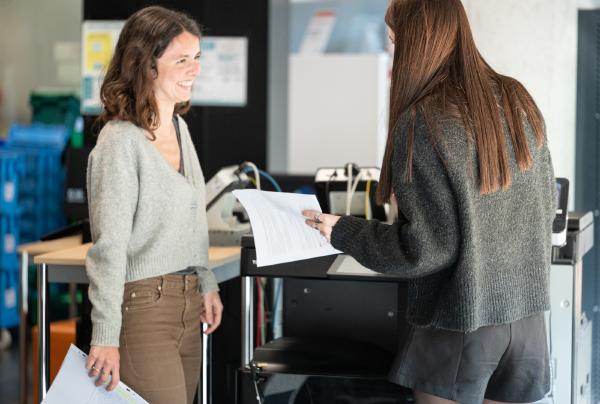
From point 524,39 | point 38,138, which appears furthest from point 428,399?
point 38,138

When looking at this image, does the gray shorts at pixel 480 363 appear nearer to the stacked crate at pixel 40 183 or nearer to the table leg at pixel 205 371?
the table leg at pixel 205 371

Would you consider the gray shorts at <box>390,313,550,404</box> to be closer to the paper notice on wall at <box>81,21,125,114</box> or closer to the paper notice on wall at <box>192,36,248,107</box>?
the paper notice on wall at <box>192,36,248,107</box>

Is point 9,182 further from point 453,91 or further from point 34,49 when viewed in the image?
point 453,91

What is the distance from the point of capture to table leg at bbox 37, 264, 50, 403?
116 inches

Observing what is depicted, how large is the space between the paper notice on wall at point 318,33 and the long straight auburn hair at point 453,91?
578 cm

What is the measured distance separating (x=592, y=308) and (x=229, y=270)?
4.78ft

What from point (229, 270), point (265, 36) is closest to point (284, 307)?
point (229, 270)

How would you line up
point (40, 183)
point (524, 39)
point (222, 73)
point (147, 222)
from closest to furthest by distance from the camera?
1. point (147, 222)
2. point (524, 39)
3. point (222, 73)
4. point (40, 183)

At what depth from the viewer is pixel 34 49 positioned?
8266 mm

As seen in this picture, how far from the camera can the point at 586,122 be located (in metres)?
3.65

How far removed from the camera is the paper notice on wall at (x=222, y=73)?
5.06m

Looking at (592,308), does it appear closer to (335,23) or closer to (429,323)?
(429,323)

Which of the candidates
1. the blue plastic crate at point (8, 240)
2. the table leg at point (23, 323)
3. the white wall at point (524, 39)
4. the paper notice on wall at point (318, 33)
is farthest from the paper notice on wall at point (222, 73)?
the paper notice on wall at point (318, 33)

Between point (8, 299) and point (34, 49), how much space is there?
3265mm
